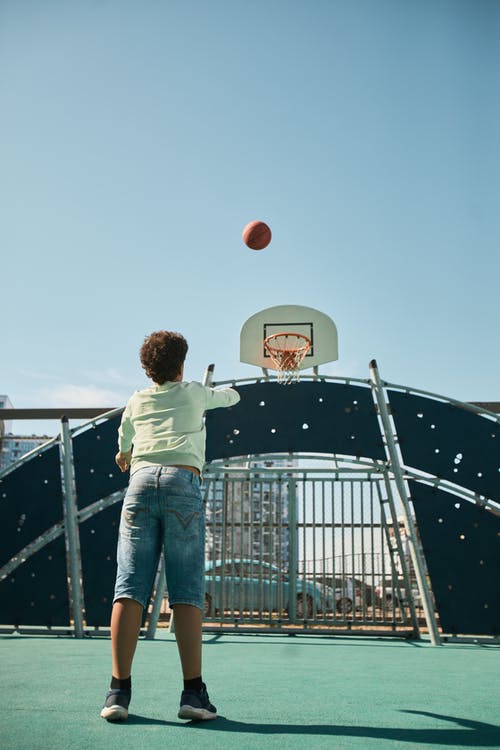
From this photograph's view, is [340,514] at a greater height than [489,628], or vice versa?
[340,514]

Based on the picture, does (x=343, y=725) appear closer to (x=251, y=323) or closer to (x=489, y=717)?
(x=489, y=717)

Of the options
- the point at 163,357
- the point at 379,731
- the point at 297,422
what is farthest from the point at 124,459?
the point at 297,422

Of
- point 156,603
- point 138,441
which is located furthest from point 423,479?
point 138,441

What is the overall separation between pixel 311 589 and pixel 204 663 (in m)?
3.71

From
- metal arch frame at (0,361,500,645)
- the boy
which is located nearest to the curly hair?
the boy

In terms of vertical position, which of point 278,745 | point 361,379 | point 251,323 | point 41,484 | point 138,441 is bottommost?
point 278,745

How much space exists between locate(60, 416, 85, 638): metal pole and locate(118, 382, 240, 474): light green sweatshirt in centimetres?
457

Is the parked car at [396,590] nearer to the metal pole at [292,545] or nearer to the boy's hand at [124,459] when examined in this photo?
the metal pole at [292,545]

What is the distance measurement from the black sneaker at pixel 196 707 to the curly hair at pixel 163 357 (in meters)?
1.32

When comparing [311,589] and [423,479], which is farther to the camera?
[311,589]

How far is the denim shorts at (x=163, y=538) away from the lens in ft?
8.68

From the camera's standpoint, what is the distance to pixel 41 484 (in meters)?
7.51

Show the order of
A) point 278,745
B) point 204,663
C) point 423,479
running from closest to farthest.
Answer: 1. point 278,745
2. point 204,663
3. point 423,479

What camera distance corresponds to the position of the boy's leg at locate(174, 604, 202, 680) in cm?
254
